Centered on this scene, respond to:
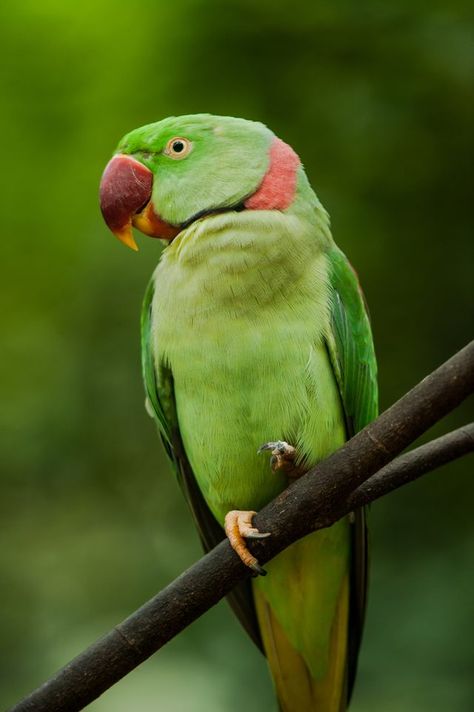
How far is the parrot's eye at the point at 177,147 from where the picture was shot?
2551 millimetres

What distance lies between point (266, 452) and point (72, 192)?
5.87 ft

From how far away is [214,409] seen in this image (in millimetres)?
2391

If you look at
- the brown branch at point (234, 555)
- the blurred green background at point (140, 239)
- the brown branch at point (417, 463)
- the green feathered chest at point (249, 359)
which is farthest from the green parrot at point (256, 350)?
the blurred green background at point (140, 239)

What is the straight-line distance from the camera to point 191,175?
2506mm

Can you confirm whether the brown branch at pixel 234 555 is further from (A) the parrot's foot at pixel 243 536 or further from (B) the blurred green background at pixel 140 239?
(B) the blurred green background at pixel 140 239

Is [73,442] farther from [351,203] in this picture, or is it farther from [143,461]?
[351,203]

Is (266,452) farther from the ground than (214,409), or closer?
closer

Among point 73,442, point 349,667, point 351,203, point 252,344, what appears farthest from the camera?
point 73,442

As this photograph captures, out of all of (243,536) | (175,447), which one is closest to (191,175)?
(175,447)

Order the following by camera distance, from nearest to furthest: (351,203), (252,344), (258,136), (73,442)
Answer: (252,344)
(258,136)
(351,203)
(73,442)


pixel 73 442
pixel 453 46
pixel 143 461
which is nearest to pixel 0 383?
pixel 73 442

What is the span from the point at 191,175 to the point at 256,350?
55 cm

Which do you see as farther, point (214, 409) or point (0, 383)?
point (0, 383)

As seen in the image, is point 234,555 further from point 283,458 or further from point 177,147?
point 177,147
